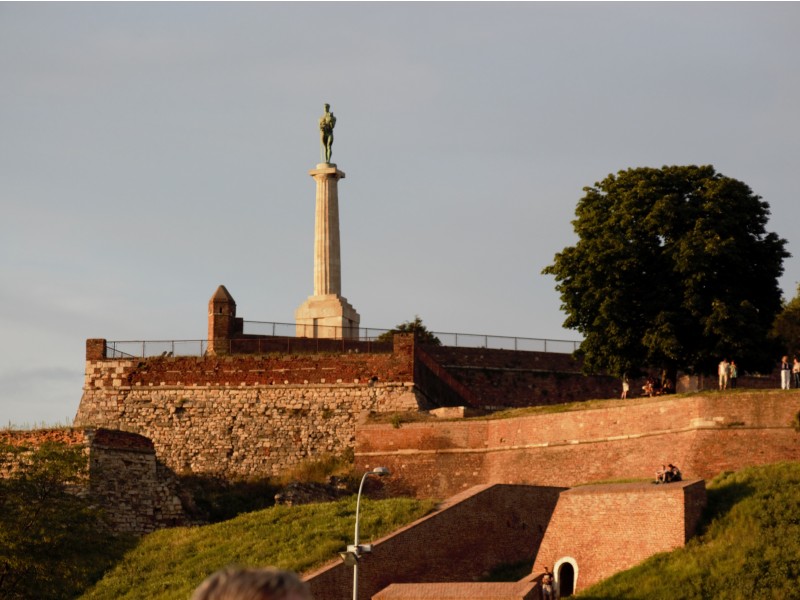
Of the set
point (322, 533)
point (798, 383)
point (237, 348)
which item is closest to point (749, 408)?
point (798, 383)

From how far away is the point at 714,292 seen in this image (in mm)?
49500

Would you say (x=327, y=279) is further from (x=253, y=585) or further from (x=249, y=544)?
(x=253, y=585)

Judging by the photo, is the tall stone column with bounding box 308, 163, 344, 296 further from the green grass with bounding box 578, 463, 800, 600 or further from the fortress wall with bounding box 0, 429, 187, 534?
the green grass with bounding box 578, 463, 800, 600

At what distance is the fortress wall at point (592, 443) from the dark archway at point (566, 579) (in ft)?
22.0

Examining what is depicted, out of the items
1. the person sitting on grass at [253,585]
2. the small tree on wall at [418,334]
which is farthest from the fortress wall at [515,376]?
the person sitting on grass at [253,585]

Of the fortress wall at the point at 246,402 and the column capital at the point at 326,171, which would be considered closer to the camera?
the fortress wall at the point at 246,402

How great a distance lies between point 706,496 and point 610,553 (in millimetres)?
3126

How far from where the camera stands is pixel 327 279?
205 feet

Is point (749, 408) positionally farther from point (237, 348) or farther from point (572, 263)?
point (237, 348)

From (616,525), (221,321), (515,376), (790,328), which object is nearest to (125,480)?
(221,321)

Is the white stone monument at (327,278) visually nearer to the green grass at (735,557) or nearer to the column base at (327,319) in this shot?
the column base at (327,319)

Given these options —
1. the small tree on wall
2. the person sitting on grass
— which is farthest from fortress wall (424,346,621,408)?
the person sitting on grass

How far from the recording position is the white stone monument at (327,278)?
200ft

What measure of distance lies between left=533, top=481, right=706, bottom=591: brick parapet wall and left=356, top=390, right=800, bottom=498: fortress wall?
580cm
